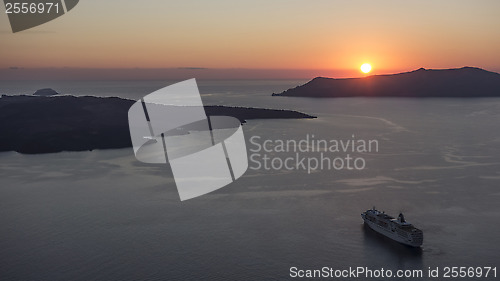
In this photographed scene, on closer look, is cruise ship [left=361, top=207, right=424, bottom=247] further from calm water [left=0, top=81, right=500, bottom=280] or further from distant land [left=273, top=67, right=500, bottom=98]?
distant land [left=273, top=67, right=500, bottom=98]

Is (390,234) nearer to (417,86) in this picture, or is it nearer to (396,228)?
(396,228)

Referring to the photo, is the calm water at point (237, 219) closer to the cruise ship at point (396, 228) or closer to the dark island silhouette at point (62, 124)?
the cruise ship at point (396, 228)

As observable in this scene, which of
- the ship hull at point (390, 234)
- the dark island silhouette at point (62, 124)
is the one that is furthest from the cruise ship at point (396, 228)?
the dark island silhouette at point (62, 124)

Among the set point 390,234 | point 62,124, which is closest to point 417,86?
point 62,124

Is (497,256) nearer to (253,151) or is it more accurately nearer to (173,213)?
(173,213)

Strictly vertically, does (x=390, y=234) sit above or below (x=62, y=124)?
below

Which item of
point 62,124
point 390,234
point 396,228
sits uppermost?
point 62,124

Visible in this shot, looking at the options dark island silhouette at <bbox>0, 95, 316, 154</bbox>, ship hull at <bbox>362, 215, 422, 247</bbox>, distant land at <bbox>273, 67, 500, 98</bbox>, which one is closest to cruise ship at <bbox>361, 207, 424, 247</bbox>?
ship hull at <bbox>362, 215, 422, 247</bbox>

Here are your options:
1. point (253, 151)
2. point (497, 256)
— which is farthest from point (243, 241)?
point (253, 151)
